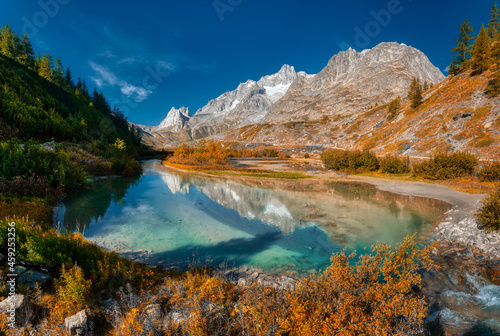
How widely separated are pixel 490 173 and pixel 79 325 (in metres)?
40.0

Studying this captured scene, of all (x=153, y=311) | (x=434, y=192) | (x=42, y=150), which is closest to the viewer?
(x=153, y=311)

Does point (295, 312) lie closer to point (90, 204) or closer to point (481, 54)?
point (90, 204)

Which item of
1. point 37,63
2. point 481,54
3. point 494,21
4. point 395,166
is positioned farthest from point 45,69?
point 494,21

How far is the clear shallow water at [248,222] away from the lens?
40.4ft

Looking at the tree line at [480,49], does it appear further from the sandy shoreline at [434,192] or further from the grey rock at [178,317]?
the grey rock at [178,317]

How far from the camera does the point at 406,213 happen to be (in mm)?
18922

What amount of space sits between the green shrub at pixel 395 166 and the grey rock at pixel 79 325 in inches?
1776

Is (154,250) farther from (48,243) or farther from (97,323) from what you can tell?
(97,323)

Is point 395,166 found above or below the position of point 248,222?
above

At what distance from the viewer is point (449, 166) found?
30172 millimetres

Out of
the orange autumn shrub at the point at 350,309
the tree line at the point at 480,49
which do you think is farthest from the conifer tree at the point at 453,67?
the orange autumn shrub at the point at 350,309

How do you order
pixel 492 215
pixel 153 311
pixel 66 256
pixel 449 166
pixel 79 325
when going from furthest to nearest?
pixel 449 166 < pixel 492 215 < pixel 66 256 < pixel 153 311 < pixel 79 325

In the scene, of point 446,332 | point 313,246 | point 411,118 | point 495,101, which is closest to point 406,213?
point 313,246

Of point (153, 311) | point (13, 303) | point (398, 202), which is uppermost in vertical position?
point (398, 202)
